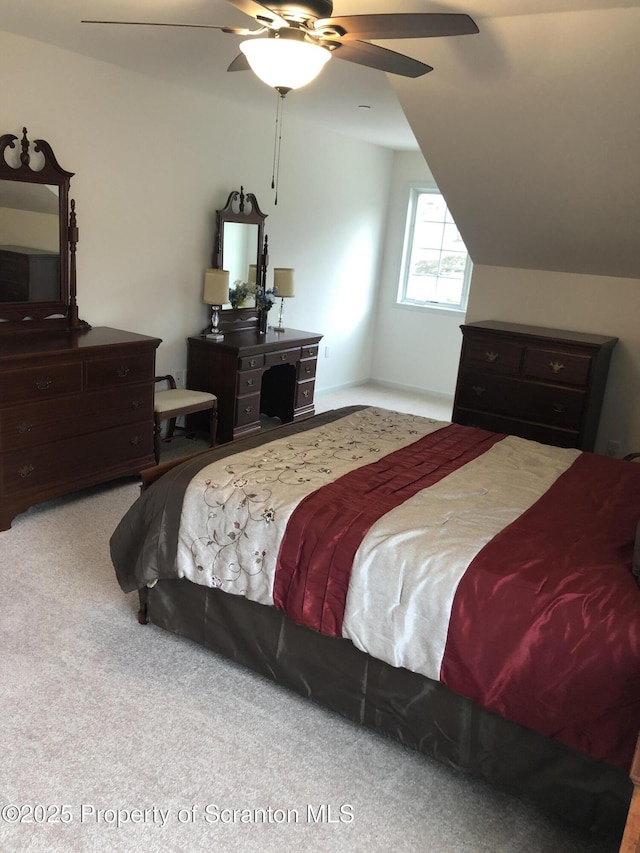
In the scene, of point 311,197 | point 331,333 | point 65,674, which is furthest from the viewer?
point 331,333

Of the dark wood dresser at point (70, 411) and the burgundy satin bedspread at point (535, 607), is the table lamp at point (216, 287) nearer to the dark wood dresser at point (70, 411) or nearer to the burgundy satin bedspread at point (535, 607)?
the dark wood dresser at point (70, 411)

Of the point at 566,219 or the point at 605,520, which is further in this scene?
the point at 566,219

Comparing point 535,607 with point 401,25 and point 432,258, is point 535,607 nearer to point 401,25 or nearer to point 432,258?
point 401,25

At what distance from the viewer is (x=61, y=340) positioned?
3.71 m

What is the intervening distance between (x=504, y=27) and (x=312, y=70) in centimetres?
104

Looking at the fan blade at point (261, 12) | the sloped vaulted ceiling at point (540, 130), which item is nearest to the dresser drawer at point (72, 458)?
the fan blade at point (261, 12)

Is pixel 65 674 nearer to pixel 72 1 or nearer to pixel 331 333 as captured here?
pixel 72 1

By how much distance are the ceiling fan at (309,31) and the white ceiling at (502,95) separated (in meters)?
0.51

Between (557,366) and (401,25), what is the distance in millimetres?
2509

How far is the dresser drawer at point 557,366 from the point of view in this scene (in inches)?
162

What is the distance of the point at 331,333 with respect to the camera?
21.7 ft

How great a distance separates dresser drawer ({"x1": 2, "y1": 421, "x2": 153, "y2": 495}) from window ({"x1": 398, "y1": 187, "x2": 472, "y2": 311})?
3.80 m

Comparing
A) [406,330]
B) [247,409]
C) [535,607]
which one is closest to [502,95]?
[535,607]

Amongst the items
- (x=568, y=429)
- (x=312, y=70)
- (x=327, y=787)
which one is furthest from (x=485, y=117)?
(x=327, y=787)
